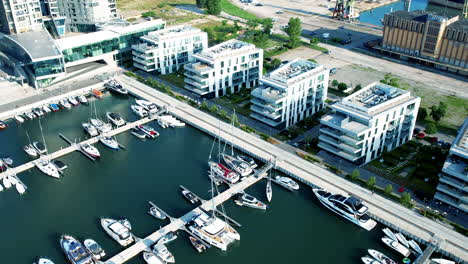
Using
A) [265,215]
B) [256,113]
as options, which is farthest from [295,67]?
[265,215]

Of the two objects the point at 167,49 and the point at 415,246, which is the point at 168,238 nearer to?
the point at 415,246

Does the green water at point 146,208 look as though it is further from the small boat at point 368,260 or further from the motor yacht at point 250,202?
the small boat at point 368,260

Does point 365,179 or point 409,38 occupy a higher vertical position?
point 409,38

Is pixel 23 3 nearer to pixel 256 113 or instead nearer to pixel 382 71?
pixel 256 113

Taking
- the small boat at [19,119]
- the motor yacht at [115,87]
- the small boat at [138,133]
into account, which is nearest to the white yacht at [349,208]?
the small boat at [138,133]

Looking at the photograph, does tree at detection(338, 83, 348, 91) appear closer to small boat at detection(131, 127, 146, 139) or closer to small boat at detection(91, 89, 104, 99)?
small boat at detection(131, 127, 146, 139)

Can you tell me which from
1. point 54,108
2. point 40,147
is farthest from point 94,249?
point 54,108

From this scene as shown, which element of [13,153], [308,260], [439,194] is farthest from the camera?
[13,153]
